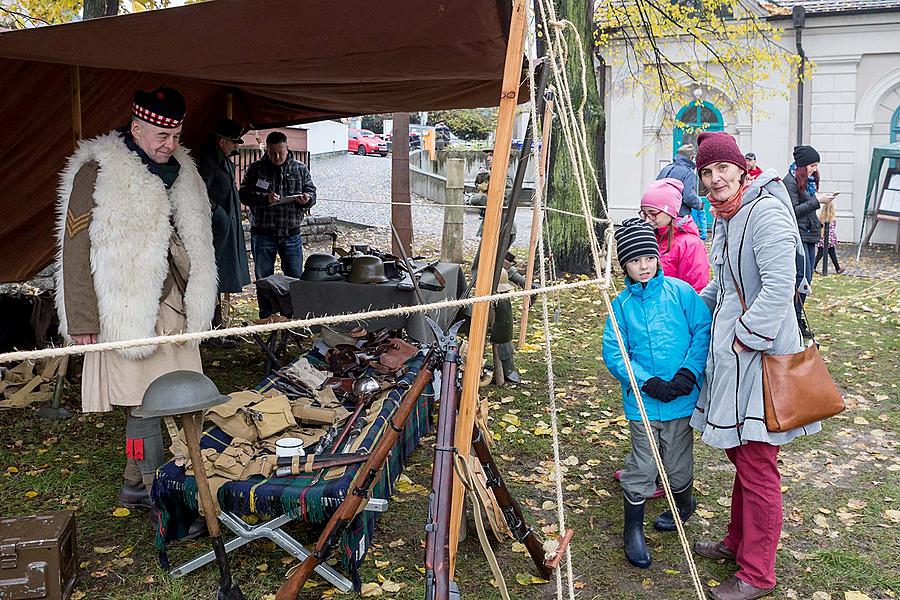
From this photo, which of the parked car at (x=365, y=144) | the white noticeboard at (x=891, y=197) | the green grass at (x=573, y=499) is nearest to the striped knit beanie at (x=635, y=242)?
the green grass at (x=573, y=499)

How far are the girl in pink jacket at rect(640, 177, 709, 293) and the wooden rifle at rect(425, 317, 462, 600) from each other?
1851 millimetres

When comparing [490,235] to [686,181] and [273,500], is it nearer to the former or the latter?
[273,500]

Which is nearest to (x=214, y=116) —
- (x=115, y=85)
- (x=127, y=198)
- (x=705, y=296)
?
(x=115, y=85)

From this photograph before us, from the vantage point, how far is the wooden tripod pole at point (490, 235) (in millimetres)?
2383

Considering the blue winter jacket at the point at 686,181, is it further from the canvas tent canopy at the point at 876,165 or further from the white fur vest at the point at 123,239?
the canvas tent canopy at the point at 876,165

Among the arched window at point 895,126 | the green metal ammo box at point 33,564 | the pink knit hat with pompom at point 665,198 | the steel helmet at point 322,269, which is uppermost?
the arched window at point 895,126

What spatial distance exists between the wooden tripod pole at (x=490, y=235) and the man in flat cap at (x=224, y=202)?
352 centimetres

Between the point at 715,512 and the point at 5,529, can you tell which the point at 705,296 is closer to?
the point at 715,512

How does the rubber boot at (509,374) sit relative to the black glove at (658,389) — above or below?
below

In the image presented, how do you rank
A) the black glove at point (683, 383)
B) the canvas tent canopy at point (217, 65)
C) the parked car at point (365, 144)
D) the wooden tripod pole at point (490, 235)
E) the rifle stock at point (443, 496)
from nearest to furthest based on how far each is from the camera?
the rifle stock at point (443, 496) < the wooden tripod pole at point (490, 235) < the canvas tent canopy at point (217, 65) < the black glove at point (683, 383) < the parked car at point (365, 144)

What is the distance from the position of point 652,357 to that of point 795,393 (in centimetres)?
58

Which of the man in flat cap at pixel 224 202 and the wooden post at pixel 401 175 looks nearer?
the man in flat cap at pixel 224 202

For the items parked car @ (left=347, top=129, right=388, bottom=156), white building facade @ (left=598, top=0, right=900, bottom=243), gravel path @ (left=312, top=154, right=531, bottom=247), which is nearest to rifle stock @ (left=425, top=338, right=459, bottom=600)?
gravel path @ (left=312, top=154, right=531, bottom=247)

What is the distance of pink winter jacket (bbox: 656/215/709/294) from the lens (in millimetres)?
3889
